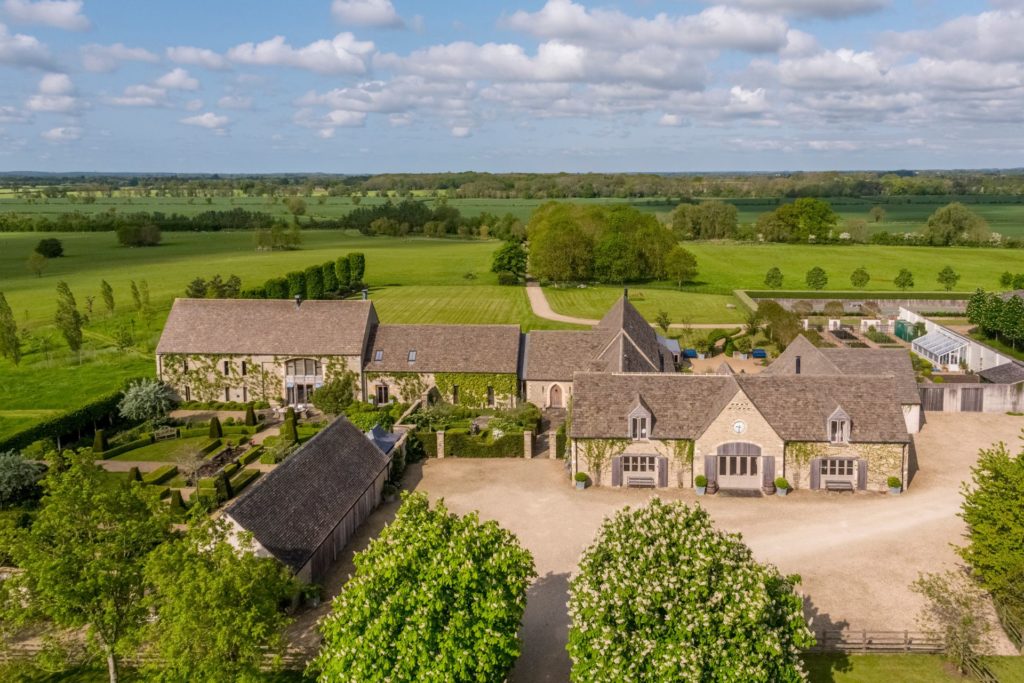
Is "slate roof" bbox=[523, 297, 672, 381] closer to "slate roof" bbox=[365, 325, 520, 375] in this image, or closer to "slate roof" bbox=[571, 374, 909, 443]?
"slate roof" bbox=[365, 325, 520, 375]

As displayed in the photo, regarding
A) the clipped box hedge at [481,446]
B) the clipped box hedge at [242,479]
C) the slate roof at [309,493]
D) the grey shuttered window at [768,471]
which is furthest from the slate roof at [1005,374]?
the clipped box hedge at [242,479]

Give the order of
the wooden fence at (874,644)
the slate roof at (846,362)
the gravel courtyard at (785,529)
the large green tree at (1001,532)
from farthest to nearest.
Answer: the slate roof at (846,362)
the gravel courtyard at (785,529)
the large green tree at (1001,532)
the wooden fence at (874,644)

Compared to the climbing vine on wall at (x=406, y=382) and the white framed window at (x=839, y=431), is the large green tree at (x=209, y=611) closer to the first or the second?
the white framed window at (x=839, y=431)

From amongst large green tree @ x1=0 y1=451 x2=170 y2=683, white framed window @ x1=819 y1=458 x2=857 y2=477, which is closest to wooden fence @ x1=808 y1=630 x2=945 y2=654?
white framed window @ x1=819 y1=458 x2=857 y2=477

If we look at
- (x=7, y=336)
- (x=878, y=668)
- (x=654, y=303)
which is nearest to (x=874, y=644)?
(x=878, y=668)

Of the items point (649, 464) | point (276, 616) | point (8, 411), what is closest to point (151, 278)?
point (8, 411)

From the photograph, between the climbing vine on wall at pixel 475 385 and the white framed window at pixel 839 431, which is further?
the climbing vine on wall at pixel 475 385

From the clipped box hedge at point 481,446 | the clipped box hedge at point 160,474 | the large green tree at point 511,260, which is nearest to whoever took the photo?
the clipped box hedge at point 160,474
